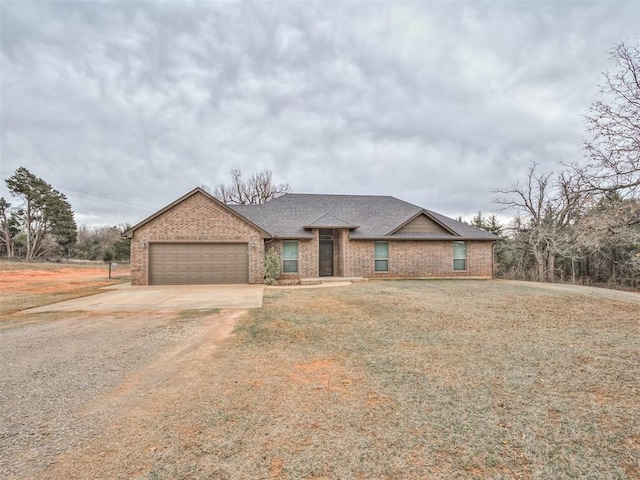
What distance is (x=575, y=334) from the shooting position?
597 centimetres

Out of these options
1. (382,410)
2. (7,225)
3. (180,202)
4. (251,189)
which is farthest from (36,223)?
(382,410)

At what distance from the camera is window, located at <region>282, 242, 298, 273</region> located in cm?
1627

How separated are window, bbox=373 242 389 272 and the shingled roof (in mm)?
639

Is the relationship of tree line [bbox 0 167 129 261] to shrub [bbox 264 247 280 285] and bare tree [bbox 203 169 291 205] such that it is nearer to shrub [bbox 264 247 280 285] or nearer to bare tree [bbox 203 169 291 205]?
bare tree [bbox 203 169 291 205]

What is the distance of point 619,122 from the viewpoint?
24.6ft

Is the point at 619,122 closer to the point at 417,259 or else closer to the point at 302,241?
the point at 417,259

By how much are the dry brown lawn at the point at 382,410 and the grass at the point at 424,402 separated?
0.01m

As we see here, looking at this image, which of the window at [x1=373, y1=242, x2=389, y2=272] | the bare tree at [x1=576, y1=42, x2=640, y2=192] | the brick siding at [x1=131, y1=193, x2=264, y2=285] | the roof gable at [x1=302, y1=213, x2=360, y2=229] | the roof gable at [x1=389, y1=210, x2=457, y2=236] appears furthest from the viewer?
the roof gable at [x1=389, y1=210, x2=457, y2=236]

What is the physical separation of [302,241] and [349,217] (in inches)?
144

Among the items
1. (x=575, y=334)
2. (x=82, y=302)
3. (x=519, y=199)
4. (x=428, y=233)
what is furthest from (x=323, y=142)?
(x=575, y=334)

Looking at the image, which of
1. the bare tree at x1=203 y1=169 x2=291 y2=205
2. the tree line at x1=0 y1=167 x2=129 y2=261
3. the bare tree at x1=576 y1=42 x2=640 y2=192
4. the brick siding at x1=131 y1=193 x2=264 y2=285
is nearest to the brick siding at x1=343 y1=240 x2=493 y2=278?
the brick siding at x1=131 y1=193 x2=264 y2=285

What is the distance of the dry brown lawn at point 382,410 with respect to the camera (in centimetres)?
230

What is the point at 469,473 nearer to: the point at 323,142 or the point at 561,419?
the point at 561,419

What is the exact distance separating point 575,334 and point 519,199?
2264 centimetres
